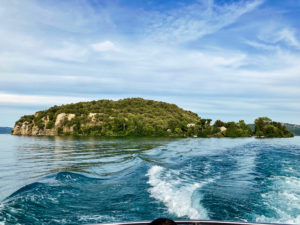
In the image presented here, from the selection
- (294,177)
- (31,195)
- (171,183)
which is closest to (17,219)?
(31,195)

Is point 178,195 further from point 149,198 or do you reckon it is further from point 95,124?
point 95,124

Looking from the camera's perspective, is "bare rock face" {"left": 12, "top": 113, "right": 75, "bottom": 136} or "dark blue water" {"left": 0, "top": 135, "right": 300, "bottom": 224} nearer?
"dark blue water" {"left": 0, "top": 135, "right": 300, "bottom": 224}

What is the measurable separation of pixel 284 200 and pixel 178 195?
4144mm

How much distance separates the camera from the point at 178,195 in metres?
9.87

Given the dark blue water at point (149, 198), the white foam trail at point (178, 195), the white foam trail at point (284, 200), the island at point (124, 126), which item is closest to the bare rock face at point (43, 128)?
the island at point (124, 126)

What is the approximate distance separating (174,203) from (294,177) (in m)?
8.79

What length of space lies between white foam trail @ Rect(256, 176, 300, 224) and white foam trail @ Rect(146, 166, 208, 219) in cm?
204

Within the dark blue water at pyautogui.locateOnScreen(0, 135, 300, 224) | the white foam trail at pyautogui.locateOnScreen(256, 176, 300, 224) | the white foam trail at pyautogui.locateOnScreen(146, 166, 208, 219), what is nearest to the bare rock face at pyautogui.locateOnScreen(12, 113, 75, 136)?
the dark blue water at pyautogui.locateOnScreen(0, 135, 300, 224)

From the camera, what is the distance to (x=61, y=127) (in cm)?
16425

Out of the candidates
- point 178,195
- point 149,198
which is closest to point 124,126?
point 178,195

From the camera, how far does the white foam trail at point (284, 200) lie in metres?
7.40

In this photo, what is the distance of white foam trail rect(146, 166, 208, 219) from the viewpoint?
7949mm

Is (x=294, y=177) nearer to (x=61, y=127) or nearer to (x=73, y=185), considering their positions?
(x=73, y=185)

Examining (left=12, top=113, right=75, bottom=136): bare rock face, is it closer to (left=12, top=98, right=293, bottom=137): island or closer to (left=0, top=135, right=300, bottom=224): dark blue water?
(left=12, top=98, right=293, bottom=137): island
